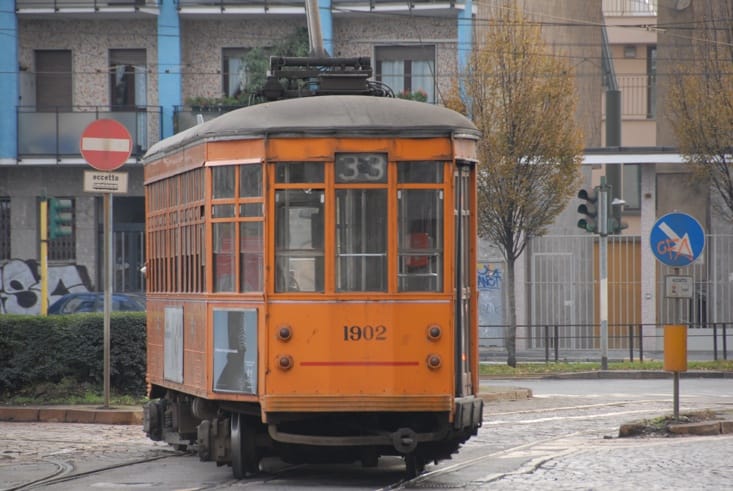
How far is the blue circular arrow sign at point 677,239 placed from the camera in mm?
17156

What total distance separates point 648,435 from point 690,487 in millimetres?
4699

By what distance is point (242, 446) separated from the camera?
12.2 meters

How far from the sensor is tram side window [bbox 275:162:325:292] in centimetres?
1187

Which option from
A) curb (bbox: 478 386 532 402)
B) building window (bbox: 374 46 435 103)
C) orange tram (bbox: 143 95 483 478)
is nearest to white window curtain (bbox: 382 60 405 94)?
building window (bbox: 374 46 435 103)

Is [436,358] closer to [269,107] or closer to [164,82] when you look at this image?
[269,107]

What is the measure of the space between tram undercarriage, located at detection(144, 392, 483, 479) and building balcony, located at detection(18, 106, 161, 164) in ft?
82.0

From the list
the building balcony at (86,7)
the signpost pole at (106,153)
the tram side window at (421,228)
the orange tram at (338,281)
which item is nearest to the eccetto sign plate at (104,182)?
the signpost pole at (106,153)

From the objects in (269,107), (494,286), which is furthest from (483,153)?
(269,107)

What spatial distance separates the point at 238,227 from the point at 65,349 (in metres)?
7.62

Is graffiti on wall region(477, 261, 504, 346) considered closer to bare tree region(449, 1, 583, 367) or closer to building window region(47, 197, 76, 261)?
bare tree region(449, 1, 583, 367)

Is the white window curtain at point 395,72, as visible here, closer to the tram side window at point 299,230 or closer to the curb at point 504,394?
the curb at point 504,394

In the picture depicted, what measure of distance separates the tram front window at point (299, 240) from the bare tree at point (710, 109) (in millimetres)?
20945

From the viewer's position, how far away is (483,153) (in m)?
29.3

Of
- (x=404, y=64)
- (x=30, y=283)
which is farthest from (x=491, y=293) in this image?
(x=30, y=283)
